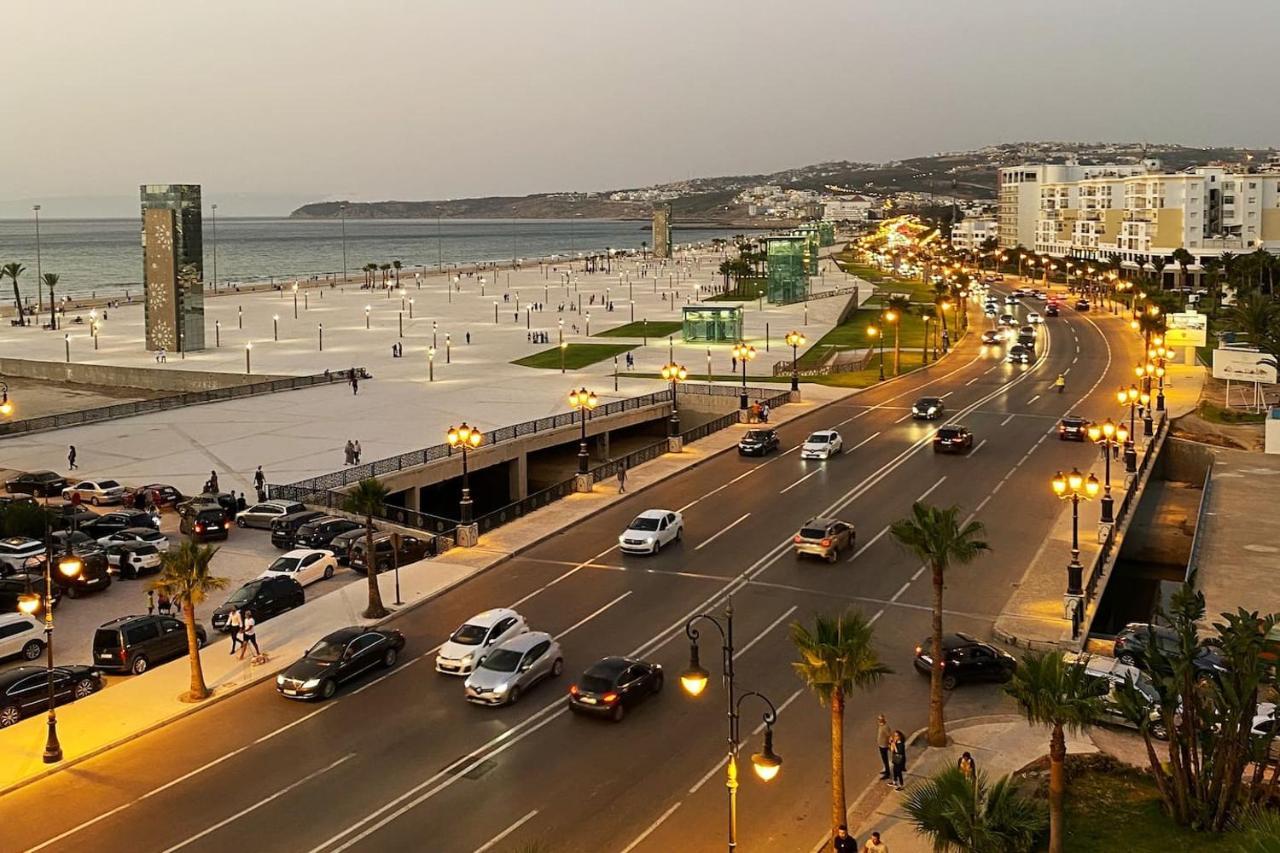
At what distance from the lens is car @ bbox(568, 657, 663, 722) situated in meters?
22.8

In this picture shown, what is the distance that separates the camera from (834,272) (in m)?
199

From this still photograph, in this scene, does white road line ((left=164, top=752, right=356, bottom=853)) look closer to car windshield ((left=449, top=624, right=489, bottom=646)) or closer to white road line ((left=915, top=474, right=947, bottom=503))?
car windshield ((left=449, top=624, right=489, bottom=646))

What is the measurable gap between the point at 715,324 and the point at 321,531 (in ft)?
196

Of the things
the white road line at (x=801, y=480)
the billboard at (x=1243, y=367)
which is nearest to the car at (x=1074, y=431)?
the white road line at (x=801, y=480)

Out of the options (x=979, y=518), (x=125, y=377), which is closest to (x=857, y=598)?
(x=979, y=518)

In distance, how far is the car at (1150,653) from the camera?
19125 millimetres

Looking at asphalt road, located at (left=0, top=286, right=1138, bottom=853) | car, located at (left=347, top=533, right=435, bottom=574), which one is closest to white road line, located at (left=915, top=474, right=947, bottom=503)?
asphalt road, located at (left=0, top=286, right=1138, bottom=853)

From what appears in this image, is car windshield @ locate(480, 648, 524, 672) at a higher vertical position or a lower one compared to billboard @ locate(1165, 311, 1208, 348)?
lower

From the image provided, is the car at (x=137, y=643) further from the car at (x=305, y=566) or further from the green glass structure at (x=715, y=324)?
the green glass structure at (x=715, y=324)

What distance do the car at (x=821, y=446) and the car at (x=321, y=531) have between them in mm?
19359

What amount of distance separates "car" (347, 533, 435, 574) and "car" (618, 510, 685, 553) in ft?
20.2

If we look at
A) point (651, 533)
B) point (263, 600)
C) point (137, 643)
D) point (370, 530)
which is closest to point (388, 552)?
point (263, 600)

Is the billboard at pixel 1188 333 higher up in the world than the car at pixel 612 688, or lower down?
higher up

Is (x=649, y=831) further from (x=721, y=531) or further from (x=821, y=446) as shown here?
(x=821, y=446)
